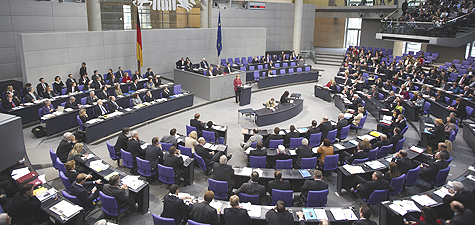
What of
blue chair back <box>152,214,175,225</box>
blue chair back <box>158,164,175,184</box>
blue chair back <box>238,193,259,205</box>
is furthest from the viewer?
blue chair back <box>158,164,175,184</box>

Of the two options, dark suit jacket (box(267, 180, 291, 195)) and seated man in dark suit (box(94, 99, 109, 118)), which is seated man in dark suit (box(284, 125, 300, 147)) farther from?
seated man in dark suit (box(94, 99, 109, 118))

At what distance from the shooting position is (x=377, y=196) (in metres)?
7.18

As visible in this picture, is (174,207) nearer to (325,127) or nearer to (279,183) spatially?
(279,183)

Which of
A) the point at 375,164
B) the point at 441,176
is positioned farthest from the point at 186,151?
the point at 441,176

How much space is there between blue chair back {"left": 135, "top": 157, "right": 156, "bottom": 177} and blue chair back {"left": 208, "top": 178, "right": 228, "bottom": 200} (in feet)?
5.84

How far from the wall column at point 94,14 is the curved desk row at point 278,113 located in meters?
9.87

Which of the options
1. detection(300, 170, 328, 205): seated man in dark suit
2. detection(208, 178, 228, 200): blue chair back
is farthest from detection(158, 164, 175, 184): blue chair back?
detection(300, 170, 328, 205): seated man in dark suit

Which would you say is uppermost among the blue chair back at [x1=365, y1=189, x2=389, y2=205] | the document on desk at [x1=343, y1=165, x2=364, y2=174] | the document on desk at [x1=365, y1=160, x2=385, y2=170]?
the document on desk at [x1=365, y1=160, x2=385, y2=170]

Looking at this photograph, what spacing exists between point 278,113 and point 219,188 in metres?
6.79

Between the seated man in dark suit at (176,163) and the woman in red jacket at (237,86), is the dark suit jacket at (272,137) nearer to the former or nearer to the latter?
the seated man in dark suit at (176,163)

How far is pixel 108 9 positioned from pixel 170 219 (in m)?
15.1

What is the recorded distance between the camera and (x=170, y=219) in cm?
581

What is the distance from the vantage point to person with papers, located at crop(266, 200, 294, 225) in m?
5.66

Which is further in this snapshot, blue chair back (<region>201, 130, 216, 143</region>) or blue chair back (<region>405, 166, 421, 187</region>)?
blue chair back (<region>201, 130, 216, 143</region>)
